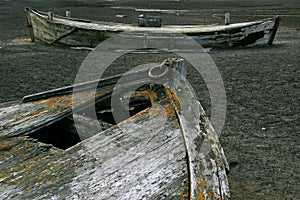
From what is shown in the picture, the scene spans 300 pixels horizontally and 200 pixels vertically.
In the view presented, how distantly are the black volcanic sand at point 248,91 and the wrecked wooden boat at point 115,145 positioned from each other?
149 cm

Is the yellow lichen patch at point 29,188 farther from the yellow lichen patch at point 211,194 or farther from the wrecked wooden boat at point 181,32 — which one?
the wrecked wooden boat at point 181,32

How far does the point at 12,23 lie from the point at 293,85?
1483cm

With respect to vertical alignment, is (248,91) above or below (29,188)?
below

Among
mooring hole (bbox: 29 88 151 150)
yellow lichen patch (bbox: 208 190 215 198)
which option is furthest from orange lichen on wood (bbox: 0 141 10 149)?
yellow lichen patch (bbox: 208 190 215 198)

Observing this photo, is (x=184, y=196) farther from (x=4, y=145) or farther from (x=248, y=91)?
(x=248, y=91)

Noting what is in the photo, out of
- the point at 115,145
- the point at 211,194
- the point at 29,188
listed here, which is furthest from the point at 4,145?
the point at 211,194

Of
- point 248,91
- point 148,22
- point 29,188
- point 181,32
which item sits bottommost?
point 248,91

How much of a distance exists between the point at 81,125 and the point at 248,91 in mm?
4982

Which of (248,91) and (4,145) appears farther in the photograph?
(248,91)

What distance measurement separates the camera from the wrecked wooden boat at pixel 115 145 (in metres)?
2.00

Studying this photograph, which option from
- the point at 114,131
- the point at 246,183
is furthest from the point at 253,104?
the point at 114,131

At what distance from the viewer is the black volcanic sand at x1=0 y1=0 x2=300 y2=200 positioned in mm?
4094

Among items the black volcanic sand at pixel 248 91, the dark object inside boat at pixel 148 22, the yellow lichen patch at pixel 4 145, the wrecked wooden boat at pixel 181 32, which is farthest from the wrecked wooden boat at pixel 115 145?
the dark object inside boat at pixel 148 22

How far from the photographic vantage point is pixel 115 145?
2.42m
